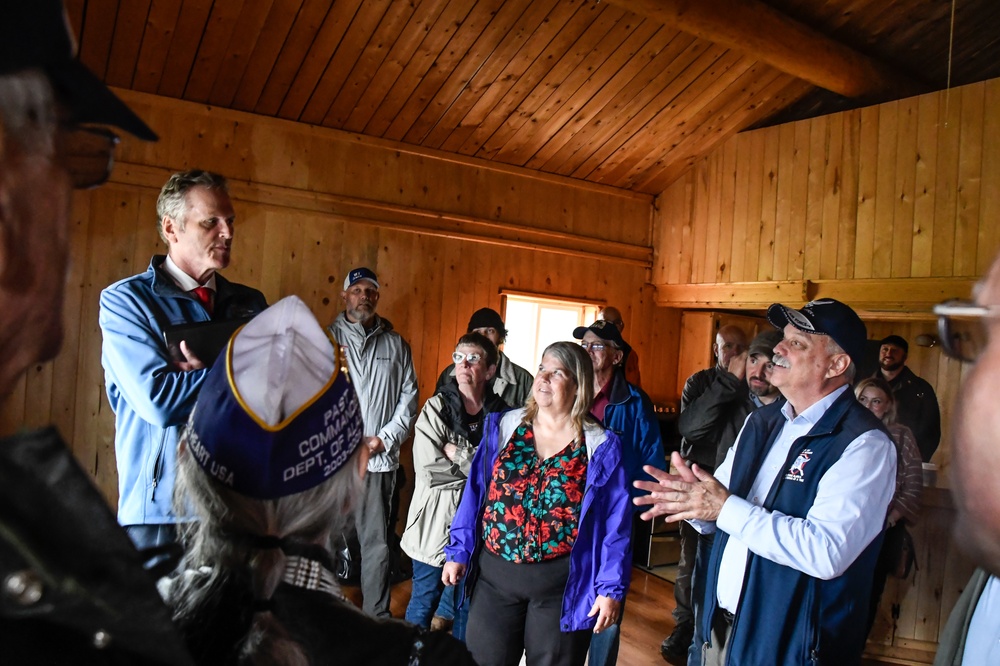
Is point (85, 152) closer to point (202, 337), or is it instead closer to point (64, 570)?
point (64, 570)

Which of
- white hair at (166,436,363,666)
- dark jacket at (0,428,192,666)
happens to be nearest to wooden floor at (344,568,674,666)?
white hair at (166,436,363,666)

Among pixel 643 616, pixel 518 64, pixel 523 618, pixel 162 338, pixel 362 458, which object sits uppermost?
pixel 518 64

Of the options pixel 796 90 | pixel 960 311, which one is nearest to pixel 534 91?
pixel 796 90

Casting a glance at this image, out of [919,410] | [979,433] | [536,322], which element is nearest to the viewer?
[979,433]

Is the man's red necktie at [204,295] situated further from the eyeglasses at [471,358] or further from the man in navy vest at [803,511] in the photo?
the eyeglasses at [471,358]

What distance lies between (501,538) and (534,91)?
11.8ft

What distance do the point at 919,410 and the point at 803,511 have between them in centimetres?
283

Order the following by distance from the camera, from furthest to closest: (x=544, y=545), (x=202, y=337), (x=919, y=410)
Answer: (x=919, y=410) < (x=544, y=545) < (x=202, y=337)

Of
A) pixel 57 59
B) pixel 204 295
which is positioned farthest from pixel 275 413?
pixel 204 295

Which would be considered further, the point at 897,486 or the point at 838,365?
the point at 897,486

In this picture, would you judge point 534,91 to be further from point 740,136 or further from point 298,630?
point 298,630

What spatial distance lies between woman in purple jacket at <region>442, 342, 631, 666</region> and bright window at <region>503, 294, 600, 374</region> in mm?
3300

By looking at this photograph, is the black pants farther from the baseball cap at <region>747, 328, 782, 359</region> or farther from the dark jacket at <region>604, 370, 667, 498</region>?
the baseball cap at <region>747, 328, 782, 359</region>

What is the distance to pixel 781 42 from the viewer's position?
473cm
